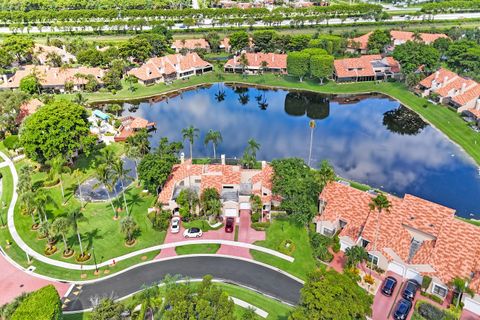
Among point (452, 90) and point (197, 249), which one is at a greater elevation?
point (452, 90)

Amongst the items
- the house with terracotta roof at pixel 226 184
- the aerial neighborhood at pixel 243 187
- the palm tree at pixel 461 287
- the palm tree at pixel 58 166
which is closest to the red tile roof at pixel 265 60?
the aerial neighborhood at pixel 243 187

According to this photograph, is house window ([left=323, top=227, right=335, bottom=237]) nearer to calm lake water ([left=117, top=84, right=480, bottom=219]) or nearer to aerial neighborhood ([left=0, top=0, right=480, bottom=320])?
aerial neighborhood ([left=0, top=0, right=480, bottom=320])

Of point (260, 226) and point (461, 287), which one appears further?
point (260, 226)

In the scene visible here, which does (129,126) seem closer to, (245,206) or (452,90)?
(245,206)

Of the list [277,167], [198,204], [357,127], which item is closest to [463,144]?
[357,127]

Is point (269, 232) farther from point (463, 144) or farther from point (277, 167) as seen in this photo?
point (463, 144)

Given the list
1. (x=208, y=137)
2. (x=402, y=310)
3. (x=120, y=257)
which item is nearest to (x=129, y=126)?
(x=208, y=137)

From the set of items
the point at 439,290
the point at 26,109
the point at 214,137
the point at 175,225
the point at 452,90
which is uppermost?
the point at 452,90
